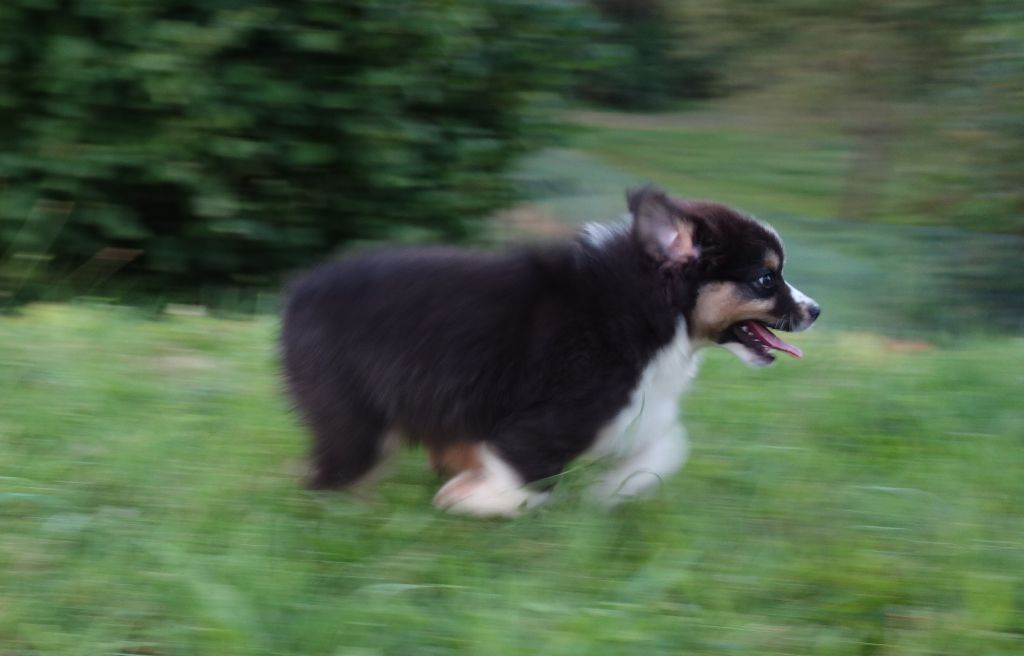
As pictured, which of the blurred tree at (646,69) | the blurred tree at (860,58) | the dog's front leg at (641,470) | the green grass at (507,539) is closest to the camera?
→ the green grass at (507,539)

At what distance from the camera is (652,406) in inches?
173

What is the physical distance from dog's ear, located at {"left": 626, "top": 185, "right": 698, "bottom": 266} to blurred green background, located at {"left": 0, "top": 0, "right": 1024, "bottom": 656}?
0.90m

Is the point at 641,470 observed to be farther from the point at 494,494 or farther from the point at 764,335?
the point at 764,335

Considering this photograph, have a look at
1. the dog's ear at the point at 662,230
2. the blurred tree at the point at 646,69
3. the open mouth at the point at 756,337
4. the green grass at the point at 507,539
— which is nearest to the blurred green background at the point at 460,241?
the green grass at the point at 507,539

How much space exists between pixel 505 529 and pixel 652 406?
0.72 m

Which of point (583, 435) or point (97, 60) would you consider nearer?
point (583, 435)

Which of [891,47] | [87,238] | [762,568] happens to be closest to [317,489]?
[762,568]

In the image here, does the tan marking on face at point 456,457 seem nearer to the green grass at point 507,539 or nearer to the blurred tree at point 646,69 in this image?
the green grass at point 507,539

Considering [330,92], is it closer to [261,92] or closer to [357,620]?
A: [261,92]

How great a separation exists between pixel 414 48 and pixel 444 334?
4030 mm

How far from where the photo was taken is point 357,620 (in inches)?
138

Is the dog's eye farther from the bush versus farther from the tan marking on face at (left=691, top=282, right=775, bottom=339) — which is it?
the bush

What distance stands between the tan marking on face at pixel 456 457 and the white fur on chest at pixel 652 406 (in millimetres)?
427

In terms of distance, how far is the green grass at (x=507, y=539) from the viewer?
3.47 meters
